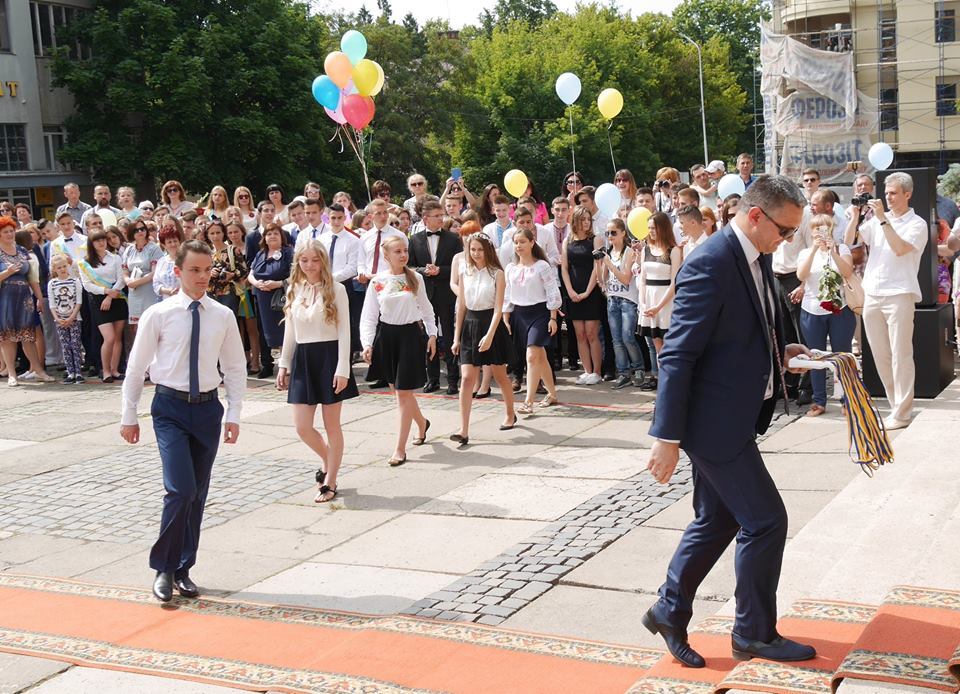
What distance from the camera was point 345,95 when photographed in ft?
50.4

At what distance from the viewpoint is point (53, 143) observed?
4225 cm

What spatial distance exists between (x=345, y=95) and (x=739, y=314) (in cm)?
1152

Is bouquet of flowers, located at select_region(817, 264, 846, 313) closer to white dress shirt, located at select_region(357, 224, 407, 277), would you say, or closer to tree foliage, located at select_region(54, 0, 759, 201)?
white dress shirt, located at select_region(357, 224, 407, 277)

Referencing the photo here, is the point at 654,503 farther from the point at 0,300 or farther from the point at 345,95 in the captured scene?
the point at 0,300

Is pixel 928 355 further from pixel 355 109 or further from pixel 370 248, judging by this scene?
pixel 355 109

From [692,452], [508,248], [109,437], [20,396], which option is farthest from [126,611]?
[20,396]

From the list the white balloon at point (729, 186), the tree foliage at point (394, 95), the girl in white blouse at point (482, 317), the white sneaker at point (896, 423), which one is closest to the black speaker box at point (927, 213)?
the white sneaker at point (896, 423)

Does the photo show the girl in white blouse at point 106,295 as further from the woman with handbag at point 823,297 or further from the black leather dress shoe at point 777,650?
the black leather dress shoe at point 777,650

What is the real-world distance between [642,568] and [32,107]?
1558 inches

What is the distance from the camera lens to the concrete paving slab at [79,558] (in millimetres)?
7434

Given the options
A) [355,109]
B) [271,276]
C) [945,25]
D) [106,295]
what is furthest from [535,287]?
[945,25]

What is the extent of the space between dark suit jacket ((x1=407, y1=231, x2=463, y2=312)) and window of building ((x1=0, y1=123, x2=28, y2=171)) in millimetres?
31208

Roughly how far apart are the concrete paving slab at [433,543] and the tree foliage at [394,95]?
22.3 metres

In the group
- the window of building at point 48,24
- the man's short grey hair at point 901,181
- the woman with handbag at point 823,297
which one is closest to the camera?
the man's short grey hair at point 901,181
